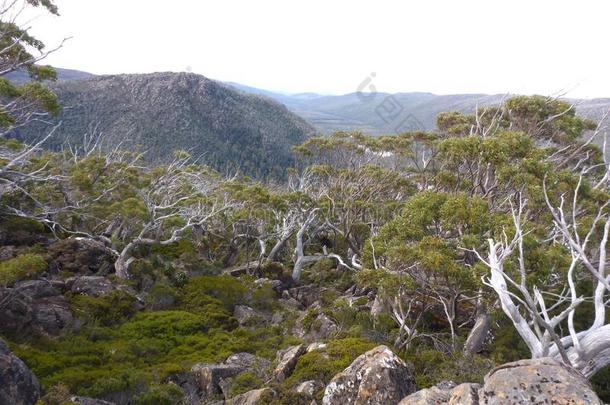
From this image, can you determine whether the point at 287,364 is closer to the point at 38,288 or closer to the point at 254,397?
the point at 254,397

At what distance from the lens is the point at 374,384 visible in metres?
6.92

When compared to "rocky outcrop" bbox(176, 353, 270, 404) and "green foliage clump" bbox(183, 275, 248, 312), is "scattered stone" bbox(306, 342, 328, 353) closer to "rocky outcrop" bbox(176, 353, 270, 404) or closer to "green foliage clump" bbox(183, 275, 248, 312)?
"rocky outcrop" bbox(176, 353, 270, 404)

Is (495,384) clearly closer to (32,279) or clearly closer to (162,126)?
(32,279)

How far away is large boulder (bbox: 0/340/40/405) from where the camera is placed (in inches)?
300

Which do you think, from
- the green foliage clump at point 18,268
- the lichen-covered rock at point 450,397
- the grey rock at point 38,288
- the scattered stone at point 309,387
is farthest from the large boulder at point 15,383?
the lichen-covered rock at point 450,397

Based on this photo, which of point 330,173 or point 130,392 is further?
point 330,173

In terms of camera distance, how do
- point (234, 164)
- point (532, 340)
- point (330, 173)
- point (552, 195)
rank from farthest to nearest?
point (234, 164) < point (330, 173) < point (552, 195) < point (532, 340)

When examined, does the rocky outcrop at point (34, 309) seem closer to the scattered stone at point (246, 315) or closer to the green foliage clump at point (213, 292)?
the green foliage clump at point (213, 292)

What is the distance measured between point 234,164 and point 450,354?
83.0m

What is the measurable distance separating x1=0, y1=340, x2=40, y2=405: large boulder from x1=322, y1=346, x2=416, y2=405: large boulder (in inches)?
208

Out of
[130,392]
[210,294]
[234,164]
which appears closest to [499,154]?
[130,392]

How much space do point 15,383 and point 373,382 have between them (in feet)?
20.3

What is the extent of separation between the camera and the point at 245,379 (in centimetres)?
1007

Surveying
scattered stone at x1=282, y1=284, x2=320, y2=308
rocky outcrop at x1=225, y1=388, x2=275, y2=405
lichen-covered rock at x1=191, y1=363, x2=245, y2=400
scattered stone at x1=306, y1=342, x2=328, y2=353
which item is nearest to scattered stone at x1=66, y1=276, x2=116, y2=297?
lichen-covered rock at x1=191, y1=363, x2=245, y2=400
